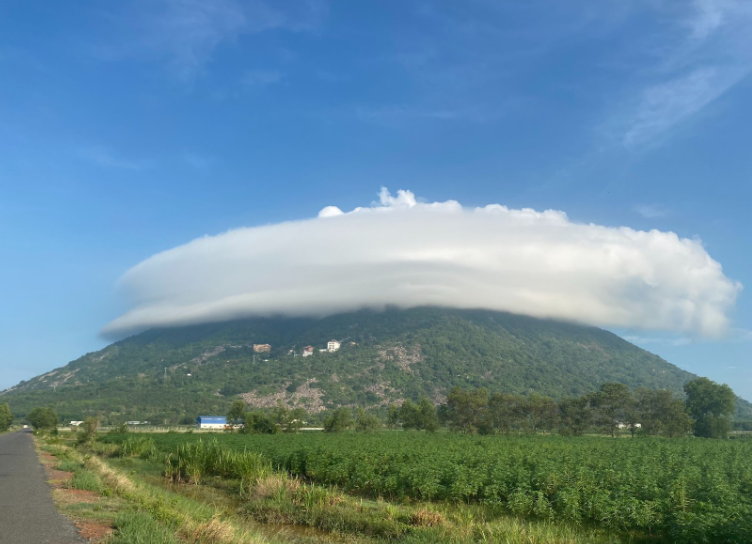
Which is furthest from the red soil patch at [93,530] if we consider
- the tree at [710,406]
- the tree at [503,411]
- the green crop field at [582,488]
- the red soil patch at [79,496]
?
the tree at [710,406]

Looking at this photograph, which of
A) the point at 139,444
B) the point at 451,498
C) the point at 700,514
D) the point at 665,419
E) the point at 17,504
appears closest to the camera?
the point at 700,514

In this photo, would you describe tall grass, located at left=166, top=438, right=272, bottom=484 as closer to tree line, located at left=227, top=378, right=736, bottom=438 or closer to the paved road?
the paved road

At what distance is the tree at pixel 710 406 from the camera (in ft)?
379

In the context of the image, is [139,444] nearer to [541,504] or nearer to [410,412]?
[541,504]

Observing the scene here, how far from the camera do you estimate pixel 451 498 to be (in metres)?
24.4

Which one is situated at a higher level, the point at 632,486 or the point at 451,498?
the point at 632,486

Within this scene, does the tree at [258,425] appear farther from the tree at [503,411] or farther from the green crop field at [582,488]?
the green crop field at [582,488]

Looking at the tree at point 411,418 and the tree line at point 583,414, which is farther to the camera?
the tree at point 411,418

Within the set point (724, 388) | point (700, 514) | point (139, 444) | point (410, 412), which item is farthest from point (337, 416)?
point (700, 514)

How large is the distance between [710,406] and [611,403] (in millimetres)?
29144

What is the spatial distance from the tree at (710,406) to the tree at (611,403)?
18.6 meters

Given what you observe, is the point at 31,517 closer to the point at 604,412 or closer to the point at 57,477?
the point at 57,477

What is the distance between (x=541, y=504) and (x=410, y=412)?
120m

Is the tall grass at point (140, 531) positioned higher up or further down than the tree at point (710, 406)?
higher up
